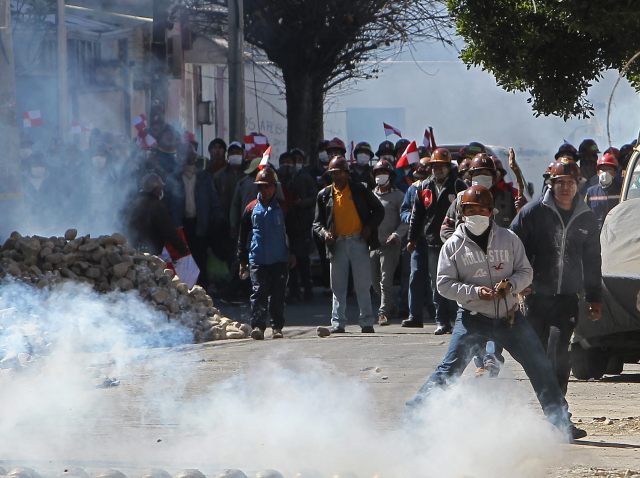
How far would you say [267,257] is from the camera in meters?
13.9

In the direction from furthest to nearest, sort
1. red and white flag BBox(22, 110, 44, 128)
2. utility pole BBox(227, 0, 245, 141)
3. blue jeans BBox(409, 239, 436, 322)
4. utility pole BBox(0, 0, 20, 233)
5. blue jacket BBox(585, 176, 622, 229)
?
utility pole BBox(227, 0, 245, 141), red and white flag BBox(22, 110, 44, 128), blue jacket BBox(585, 176, 622, 229), blue jeans BBox(409, 239, 436, 322), utility pole BBox(0, 0, 20, 233)

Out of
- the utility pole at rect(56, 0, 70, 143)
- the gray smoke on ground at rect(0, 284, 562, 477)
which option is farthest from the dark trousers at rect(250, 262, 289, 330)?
the utility pole at rect(56, 0, 70, 143)

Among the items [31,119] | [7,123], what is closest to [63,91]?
[31,119]

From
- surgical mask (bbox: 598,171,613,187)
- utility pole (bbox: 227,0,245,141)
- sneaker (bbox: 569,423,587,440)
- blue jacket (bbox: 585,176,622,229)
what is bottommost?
sneaker (bbox: 569,423,587,440)

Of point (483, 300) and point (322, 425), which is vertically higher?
point (483, 300)

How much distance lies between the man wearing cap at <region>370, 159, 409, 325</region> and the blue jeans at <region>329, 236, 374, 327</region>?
1.13 m

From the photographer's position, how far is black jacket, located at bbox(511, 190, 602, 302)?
905 centimetres

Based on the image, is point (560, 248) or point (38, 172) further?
point (38, 172)

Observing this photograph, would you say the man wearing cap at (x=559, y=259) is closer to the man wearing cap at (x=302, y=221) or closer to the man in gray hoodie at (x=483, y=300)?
the man in gray hoodie at (x=483, y=300)

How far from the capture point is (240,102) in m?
21.5

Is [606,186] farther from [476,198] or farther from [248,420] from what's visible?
[248,420]

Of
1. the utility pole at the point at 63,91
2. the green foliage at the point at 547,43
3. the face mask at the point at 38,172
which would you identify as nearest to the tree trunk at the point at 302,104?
the utility pole at the point at 63,91

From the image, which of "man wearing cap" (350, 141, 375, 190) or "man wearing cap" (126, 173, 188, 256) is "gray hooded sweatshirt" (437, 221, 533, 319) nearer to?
"man wearing cap" (126, 173, 188, 256)

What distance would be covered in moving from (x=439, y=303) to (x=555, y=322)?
15.8 feet
